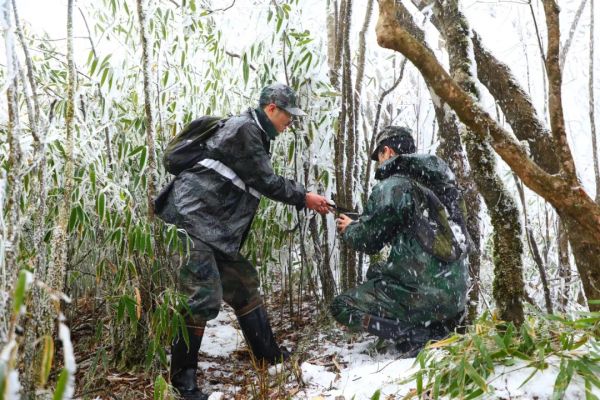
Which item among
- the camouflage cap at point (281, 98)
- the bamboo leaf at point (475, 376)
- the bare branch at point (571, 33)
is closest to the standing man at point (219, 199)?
the camouflage cap at point (281, 98)

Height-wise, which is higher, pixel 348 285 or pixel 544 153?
pixel 544 153

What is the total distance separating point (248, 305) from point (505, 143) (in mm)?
1813

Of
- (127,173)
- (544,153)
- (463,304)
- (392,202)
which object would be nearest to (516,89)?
(544,153)

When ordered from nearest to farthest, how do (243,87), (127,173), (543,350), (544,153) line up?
(543,350) → (544,153) → (127,173) → (243,87)

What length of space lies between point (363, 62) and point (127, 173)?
1829 millimetres

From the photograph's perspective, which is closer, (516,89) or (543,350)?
(543,350)

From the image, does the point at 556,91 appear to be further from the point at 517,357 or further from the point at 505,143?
the point at 517,357

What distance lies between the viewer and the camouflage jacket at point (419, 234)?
2816 millimetres

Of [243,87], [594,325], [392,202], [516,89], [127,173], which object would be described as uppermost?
[243,87]

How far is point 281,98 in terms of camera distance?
2.96 metres

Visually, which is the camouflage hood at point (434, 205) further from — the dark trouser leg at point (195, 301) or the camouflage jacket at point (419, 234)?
the dark trouser leg at point (195, 301)

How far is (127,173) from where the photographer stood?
3.15m

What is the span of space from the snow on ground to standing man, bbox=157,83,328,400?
0.88 feet

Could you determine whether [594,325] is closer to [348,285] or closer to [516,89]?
[516,89]
